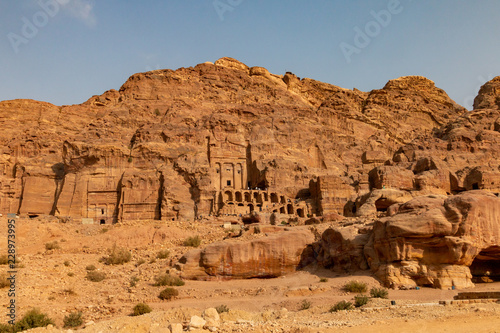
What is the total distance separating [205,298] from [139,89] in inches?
2184

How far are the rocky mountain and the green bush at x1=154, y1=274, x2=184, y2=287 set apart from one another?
10053 mm

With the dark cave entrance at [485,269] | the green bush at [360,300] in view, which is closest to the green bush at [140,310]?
the green bush at [360,300]

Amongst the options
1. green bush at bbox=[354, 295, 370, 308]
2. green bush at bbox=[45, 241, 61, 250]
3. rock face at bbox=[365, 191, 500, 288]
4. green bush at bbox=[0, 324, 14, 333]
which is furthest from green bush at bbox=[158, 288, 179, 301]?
green bush at bbox=[45, 241, 61, 250]

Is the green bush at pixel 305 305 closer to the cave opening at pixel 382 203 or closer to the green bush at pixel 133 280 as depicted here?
the green bush at pixel 133 280

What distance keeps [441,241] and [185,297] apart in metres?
11.9

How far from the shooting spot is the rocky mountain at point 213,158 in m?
46.7

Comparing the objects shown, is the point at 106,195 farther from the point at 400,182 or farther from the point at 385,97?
the point at 385,97

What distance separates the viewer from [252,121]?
213 ft

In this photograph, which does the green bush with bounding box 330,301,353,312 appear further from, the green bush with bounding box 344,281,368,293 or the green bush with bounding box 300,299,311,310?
the green bush with bounding box 344,281,368,293

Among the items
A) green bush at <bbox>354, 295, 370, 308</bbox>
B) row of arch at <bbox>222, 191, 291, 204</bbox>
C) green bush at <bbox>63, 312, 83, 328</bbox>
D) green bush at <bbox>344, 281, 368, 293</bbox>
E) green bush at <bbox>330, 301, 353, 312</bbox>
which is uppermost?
row of arch at <bbox>222, 191, 291, 204</bbox>

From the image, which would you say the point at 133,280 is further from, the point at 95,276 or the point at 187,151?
the point at 187,151

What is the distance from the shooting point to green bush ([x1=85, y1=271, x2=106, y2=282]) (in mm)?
24750

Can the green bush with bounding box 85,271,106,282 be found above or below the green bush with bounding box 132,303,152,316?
above

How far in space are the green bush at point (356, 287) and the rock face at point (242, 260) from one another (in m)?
4.96
